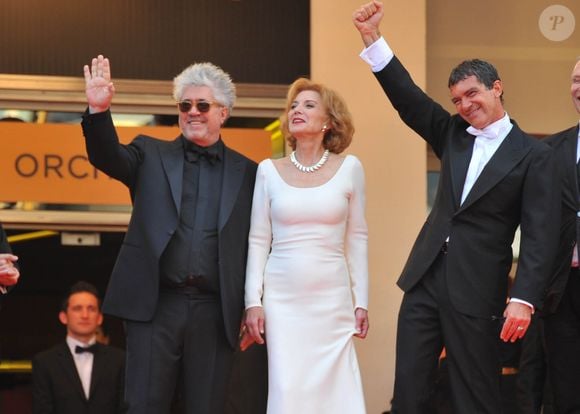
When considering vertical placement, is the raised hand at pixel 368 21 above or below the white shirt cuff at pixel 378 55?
above

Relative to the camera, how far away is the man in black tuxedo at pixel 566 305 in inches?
236

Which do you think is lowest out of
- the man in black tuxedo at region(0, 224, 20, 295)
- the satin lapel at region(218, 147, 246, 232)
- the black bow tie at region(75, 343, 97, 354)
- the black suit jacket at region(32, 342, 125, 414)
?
the black suit jacket at region(32, 342, 125, 414)

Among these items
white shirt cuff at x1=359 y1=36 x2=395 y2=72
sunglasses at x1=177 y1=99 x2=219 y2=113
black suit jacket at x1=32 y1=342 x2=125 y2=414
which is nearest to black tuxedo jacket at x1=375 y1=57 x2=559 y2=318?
white shirt cuff at x1=359 y1=36 x2=395 y2=72

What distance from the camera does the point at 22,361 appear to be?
42.1 ft

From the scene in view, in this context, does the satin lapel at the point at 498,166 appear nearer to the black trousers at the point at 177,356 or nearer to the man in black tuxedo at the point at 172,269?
the man in black tuxedo at the point at 172,269

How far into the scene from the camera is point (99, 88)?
18.2 feet

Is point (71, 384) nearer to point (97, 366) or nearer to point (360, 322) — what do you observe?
point (97, 366)

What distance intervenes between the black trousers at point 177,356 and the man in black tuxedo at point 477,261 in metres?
0.83

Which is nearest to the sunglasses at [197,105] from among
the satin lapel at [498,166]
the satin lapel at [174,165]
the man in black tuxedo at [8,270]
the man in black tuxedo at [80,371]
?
the satin lapel at [174,165]

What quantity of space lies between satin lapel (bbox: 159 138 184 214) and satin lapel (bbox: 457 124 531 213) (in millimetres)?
1284

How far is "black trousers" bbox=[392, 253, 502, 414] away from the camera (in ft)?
18.2

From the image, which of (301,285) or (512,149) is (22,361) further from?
(512,149)

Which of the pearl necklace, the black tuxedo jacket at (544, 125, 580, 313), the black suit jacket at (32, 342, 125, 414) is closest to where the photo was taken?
the black tuxedo jacket at (544, 125, 580, 313)

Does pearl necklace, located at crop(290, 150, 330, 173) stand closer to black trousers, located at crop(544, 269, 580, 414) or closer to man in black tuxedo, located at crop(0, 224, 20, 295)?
black trousers, located at crop(544, 269, 580, 414)
